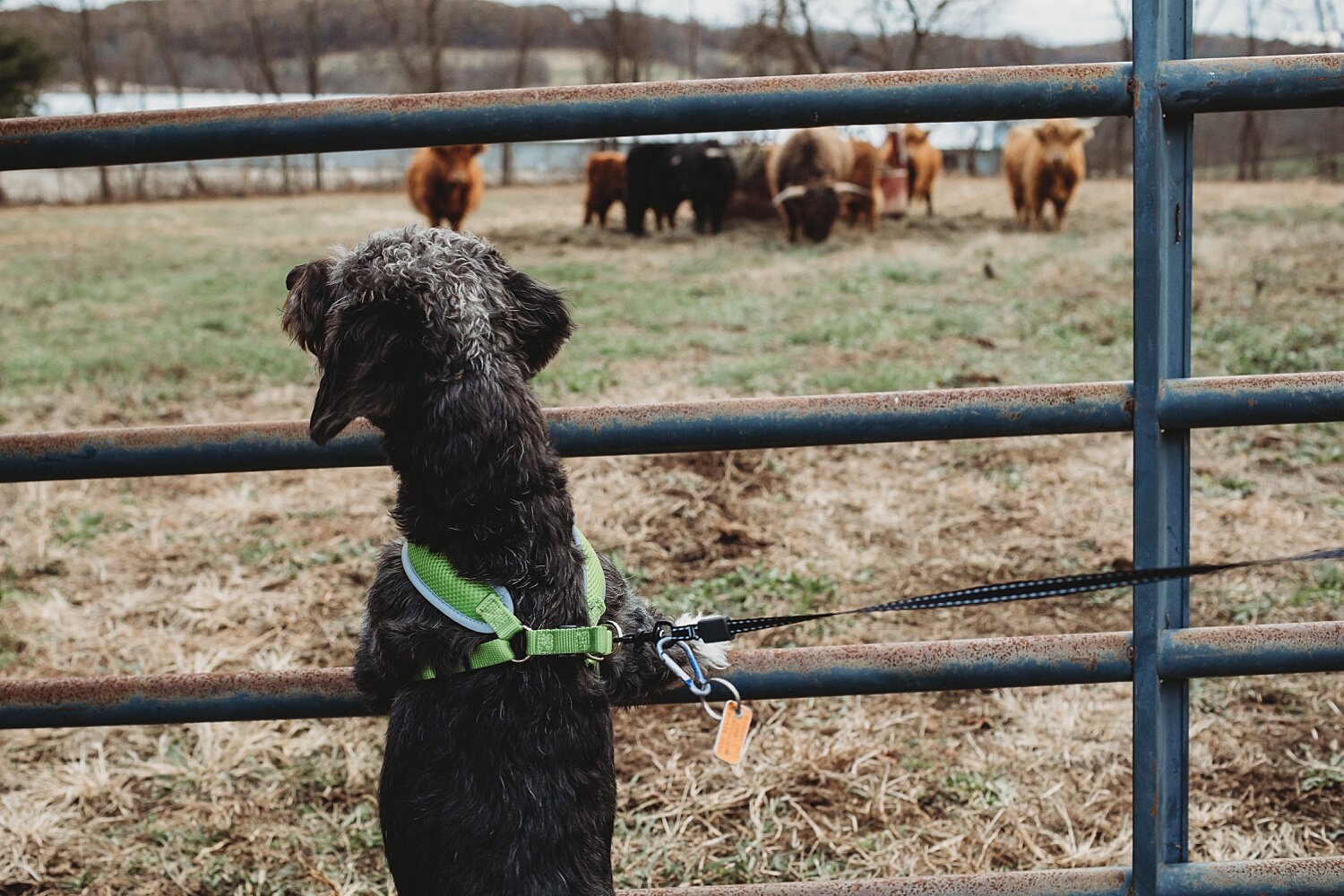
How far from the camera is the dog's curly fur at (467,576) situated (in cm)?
178

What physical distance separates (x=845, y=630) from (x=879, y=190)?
14.6 meters

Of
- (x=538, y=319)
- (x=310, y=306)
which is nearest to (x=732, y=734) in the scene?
(x=538, y=319)

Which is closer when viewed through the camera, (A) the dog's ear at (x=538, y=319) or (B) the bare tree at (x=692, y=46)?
(A) the dog's ear at (x=538, y=319)

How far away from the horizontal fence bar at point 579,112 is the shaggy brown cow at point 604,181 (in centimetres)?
1425

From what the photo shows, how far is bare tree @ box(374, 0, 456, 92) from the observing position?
26.9 meters

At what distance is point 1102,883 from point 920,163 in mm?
16649

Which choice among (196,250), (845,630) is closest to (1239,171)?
(196,250)

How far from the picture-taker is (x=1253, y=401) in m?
1.95

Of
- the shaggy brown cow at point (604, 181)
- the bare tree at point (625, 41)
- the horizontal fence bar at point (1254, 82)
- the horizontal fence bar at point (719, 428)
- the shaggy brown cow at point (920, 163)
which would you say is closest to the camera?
the horizontal fence bar at point (1254, 82)

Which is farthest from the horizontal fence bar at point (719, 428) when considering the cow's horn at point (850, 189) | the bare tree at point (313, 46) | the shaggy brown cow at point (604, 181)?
the bare tree at point (313, 46)

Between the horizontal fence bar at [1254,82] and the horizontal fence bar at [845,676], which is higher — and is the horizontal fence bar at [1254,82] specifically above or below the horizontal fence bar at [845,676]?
above

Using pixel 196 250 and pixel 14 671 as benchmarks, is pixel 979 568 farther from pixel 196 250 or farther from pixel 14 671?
pixel 196 250

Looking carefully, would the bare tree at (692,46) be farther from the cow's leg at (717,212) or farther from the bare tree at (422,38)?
the cow's leg at (717,212)

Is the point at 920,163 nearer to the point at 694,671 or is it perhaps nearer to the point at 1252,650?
the point at 1252,650
